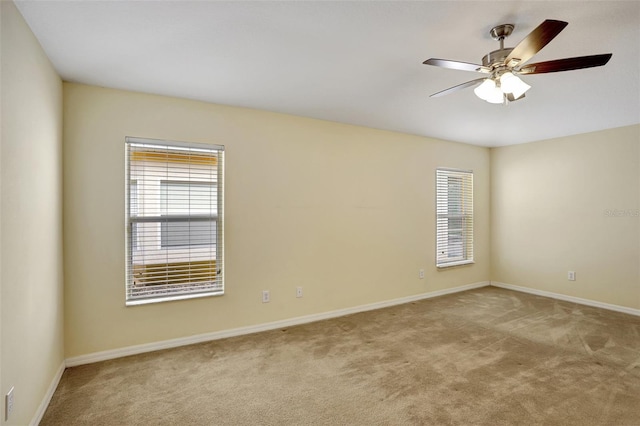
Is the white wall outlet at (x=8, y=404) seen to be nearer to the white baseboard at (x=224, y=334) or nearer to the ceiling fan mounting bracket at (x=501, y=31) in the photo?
Answer: the white baseboard at (x=224, y=334)

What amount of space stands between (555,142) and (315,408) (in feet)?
16.3

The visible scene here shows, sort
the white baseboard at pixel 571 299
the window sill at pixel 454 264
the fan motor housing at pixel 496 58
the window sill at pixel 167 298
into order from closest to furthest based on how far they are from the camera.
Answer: the fan motor housing at pixel 496 58, the window sill at pixel 167 298, the white baseboard at pixel 571 299, the window sill at pixel 454 264

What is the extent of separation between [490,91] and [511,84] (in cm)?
Result: 17

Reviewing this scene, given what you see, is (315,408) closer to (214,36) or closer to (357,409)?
(357,409)

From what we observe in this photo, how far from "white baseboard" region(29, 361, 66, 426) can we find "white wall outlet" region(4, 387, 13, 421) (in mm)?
377

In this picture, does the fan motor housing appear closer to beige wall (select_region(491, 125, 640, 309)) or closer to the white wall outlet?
the white wall outlet

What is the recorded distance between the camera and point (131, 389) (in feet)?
7.84

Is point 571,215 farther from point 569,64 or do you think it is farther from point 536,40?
point 536,40

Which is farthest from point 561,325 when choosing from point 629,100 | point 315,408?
point 315,408

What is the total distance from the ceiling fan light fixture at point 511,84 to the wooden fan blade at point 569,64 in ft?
0.25

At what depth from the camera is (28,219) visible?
195 centimetres

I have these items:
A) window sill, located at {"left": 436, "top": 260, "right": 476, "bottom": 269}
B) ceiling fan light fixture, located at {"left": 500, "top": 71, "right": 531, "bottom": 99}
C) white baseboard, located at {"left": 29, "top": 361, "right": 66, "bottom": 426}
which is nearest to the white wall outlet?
white baseboard, located at {"left": 29, "top": 361, "right": 66, "bottom": 426}

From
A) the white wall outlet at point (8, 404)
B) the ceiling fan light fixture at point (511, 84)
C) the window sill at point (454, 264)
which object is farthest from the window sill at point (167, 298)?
the window sill at point (454, 264)

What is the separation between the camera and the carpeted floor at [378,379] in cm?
209
